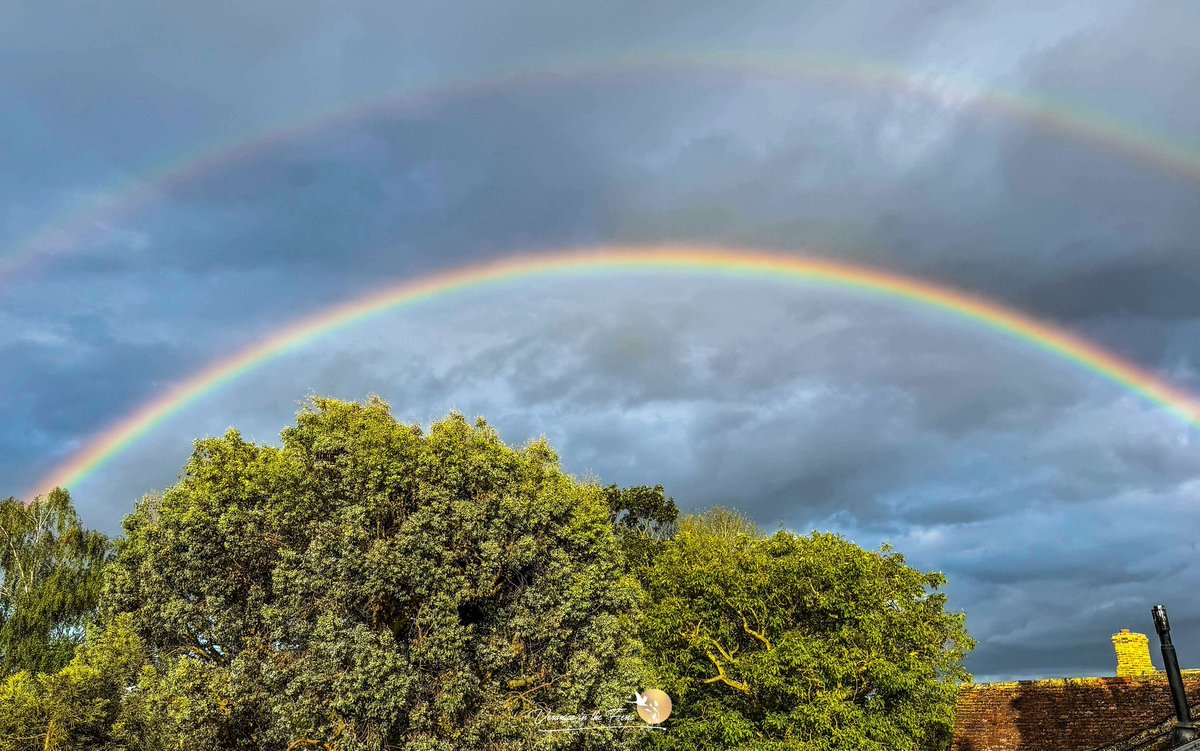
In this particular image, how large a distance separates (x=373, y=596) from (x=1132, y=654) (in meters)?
26.3

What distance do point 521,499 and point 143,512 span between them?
14311mm

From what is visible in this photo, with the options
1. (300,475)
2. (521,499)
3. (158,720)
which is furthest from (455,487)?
(158,720)

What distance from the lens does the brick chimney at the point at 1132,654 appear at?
29.8 m

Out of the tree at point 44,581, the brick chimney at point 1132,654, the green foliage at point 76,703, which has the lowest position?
the green foliage at point 76,703

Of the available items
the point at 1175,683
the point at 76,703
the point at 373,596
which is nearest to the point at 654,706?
the point at 373,596

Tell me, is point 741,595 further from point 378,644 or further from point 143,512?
point 143,512

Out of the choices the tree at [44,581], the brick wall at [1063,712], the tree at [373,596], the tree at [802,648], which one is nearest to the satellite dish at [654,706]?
the tree at [373,596]

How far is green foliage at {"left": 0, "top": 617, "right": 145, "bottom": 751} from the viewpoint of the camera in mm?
22266

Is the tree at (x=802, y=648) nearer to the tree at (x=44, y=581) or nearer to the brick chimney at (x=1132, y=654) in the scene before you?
the brick chimney at (x=1132, y=654)

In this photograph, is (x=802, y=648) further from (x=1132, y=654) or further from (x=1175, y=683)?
(x=1132, y=654)

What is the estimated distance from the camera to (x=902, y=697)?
2633cm

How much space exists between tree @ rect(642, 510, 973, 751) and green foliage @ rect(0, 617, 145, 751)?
15199 millimetres

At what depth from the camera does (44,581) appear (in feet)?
137

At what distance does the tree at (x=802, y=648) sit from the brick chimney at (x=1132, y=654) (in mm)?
6044
